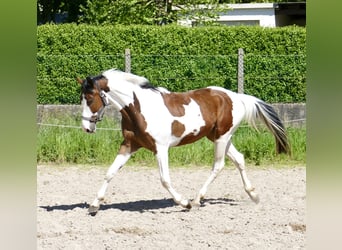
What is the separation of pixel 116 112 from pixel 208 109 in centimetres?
473

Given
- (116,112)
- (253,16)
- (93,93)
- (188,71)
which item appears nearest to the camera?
(93,93)

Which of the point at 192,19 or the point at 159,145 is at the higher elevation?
the point at 192,19

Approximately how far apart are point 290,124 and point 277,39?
2358mm

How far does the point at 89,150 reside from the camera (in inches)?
339

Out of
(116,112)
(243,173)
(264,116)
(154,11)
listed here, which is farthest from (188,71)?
(243,173)

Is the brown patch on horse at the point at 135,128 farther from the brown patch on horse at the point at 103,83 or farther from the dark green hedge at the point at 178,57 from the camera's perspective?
the dark green hedge at the point at 178,57

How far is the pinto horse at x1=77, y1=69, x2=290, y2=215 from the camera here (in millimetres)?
5176

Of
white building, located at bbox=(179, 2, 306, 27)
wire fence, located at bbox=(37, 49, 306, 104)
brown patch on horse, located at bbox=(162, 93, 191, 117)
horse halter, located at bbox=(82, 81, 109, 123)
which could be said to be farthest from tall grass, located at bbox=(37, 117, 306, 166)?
white building, located at bbox=(179, 2, 306, 27)

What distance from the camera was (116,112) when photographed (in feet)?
33.0

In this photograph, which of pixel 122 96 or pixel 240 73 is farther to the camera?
pixel 240 73

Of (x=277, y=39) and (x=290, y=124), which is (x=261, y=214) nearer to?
(x=290, y=124)

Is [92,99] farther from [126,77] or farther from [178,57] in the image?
[178,57]

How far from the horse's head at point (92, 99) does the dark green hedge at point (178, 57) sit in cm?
567
